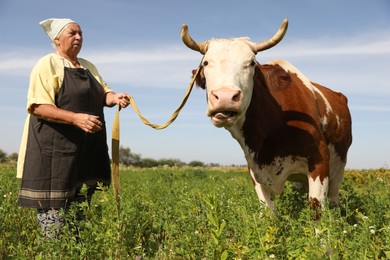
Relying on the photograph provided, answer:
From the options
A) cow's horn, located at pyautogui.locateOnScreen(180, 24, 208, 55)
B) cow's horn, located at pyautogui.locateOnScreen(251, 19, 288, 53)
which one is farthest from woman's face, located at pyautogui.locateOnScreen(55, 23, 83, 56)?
cow's horn, located at pyautogui.locateOnScreen(251, 19, 288, 53)

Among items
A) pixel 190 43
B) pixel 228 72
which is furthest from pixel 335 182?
pixel 190 43

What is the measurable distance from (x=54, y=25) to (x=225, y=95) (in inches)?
71.2

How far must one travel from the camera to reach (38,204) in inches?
154

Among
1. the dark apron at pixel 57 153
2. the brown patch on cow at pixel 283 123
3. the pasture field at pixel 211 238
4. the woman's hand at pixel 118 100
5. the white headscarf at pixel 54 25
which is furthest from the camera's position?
the brown patch on cow at pixel 283 123

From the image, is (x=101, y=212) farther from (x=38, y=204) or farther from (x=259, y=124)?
(x=259, y=124)

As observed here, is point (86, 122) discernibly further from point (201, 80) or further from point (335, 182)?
point (335, 182)

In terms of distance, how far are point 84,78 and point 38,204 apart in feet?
4.18

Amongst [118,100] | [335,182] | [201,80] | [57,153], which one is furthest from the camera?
[335,182]

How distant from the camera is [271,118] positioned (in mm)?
5180

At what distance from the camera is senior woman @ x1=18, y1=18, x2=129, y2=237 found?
3.81 metres

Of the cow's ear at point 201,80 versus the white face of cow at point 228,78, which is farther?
the cow's ear at point 201,80

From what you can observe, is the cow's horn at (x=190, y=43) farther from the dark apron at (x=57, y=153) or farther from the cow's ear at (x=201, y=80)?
the dark apron at (x=57, y=153)

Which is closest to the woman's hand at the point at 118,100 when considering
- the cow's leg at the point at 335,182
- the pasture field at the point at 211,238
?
the pasture field at the point at 211,238

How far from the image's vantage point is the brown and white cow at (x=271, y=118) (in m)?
4.74
